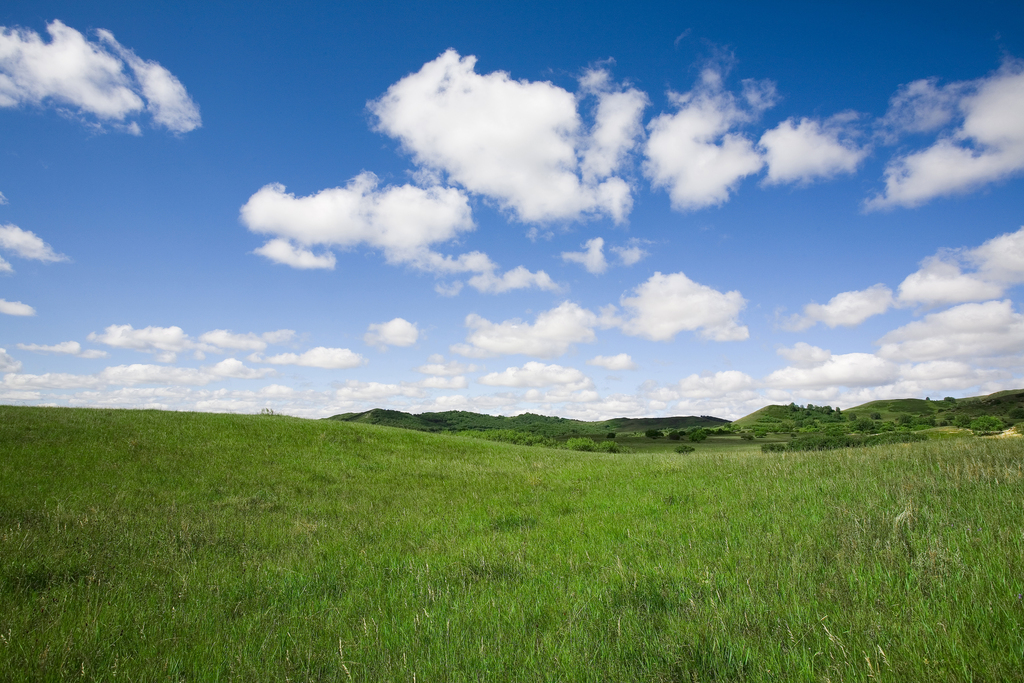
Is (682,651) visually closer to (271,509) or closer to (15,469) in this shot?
(271,509)

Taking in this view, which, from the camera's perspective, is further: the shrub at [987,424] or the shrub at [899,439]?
the shrub at [987,424]

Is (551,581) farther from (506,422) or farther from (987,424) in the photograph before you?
(506,422)

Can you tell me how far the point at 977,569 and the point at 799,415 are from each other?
150 meters

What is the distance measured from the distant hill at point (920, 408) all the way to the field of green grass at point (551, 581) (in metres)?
98.0

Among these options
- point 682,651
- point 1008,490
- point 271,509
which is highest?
point 1008,490

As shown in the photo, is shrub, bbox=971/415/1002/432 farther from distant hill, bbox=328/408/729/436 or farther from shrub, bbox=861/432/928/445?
distant hill, bbox=328/408/729/436

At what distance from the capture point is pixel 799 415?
128500 mm

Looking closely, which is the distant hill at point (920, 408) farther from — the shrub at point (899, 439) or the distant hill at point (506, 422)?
the shrub at point (899, 439)

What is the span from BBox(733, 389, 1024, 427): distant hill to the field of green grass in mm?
97966

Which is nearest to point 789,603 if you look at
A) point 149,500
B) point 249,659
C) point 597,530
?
point 597,530

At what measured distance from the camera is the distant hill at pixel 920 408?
8043cm

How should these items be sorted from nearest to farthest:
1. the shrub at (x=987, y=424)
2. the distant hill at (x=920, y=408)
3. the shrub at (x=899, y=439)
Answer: the shrub at (x=899, y=439) < the shrub at (x=987, y=424) < the distant hill at (x=920, y=408)

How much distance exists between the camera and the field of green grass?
12.1 ft

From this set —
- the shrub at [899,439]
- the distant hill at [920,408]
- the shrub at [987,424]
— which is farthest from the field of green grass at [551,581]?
the distant hill at [920,408]
